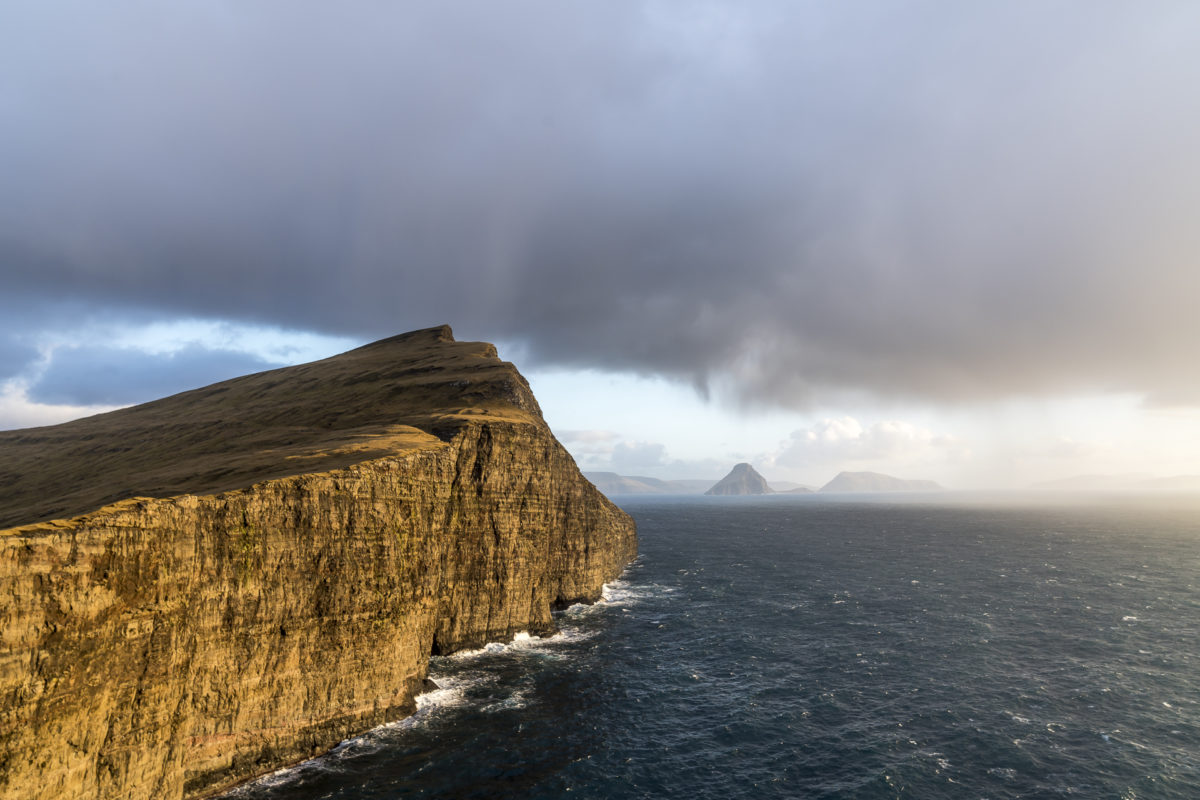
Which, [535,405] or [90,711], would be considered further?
[535,405]

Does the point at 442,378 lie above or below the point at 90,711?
above

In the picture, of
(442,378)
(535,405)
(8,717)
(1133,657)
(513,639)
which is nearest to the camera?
(8,717)

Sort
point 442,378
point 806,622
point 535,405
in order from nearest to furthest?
point 806,622
point 442,378
point 535,405

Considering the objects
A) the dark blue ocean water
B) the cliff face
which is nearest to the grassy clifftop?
the cliff face

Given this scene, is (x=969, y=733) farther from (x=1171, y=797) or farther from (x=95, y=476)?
(x=95, y=476)

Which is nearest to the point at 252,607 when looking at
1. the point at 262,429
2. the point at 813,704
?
the point at 262,429

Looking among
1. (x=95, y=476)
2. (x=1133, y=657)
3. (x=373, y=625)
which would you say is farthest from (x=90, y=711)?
(x=1133, y=657)

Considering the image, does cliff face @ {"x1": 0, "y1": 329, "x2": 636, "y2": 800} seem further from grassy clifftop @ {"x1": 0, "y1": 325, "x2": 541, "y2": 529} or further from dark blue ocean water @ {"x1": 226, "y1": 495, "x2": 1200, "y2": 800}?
dark blue ocean water @ {"x1": 226, "y1": 495, "x2": 1200, "y2": 800}
